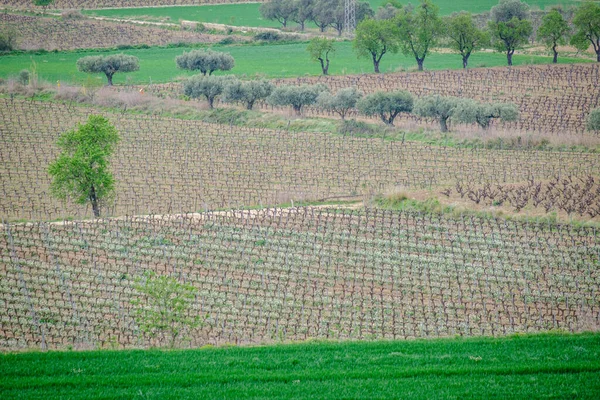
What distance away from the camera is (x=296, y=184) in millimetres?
48719

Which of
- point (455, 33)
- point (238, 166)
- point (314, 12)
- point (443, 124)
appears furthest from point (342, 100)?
point (314, 12)

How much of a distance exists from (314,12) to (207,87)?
4816cm

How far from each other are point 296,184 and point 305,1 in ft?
240

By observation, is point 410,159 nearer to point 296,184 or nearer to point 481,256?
point 296,184

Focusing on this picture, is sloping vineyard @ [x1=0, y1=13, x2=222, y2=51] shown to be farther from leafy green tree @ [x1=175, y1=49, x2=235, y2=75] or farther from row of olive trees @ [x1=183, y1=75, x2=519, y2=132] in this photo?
row of olive trees @ [x1=183, y1=75, x2=519, y2=132]

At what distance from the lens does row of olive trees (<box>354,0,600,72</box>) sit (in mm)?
85625

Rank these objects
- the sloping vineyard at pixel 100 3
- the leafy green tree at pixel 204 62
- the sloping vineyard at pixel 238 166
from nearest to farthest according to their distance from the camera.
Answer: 1. the sloping vineyard at pixel 238 166
2. the leafy green tree at pixel 204 62
3. the sloping vineyard at pixel 100 3

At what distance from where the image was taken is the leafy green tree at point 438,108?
60656mm

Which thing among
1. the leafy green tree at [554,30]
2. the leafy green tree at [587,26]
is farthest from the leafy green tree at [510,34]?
the leafy green tree at [587,26]

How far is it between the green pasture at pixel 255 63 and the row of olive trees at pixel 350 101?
39.1 feet

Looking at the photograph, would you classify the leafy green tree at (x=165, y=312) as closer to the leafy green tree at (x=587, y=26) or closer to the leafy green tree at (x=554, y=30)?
the leafy green tree at (x=554, y=30)

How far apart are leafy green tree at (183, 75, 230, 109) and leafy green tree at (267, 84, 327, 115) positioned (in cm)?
478

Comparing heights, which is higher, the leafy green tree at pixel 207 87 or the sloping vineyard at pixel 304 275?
the leafy green tree at pixel 207 87

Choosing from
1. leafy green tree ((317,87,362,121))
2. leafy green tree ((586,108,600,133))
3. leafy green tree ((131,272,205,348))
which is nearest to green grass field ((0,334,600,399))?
leafy green tree ((131,272,205,348))
